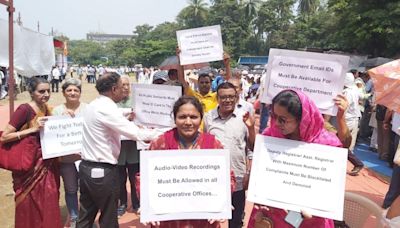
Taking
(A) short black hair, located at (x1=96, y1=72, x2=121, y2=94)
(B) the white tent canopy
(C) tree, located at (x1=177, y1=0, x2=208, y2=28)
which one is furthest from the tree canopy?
(A) short black hair, located at (x1=96, y1=72, x2=121, y2=94)

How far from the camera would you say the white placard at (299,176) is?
204 cm

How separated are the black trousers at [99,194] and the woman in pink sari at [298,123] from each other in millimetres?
1567

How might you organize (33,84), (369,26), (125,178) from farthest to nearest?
(369,26) < (125,178) < (33,84)

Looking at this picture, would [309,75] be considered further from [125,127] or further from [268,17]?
[268,17]

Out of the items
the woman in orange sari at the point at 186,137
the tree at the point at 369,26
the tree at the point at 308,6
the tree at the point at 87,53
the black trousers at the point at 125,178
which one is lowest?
the black trousers at the point at 125,178

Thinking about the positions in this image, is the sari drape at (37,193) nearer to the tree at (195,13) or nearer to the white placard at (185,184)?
the white placard at (185,184)

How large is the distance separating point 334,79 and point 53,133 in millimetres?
2445

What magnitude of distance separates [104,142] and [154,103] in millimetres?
589

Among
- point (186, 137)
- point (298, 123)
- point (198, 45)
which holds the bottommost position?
point (186, 137)

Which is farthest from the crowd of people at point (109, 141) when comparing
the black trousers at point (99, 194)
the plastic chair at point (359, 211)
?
the plastic chair at point (359, 211)

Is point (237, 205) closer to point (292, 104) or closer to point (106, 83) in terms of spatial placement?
point (106, 83)

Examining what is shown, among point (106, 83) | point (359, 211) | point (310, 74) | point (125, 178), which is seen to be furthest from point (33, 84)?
point (359, 211)

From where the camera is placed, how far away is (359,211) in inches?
112

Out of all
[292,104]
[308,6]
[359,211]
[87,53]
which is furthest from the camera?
[87,53]
